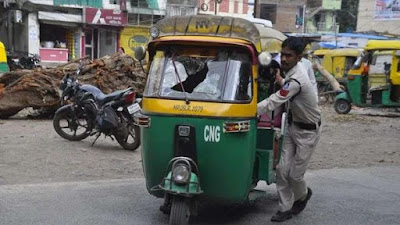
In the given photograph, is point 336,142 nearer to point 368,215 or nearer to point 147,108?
point 368,215

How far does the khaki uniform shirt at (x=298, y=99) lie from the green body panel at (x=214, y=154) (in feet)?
0.86

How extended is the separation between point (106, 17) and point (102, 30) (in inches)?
55.2

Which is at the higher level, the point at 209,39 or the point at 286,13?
the point at 286,13

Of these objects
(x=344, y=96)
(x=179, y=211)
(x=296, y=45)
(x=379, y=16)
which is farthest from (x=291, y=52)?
(x=379, y=16)

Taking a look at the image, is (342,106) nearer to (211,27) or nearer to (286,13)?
(211,27)

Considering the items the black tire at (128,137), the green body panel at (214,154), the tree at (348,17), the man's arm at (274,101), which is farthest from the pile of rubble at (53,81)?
the tree at (348,17)

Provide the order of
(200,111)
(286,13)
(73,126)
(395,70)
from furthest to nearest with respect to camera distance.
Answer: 1. (286,13)
2. (395,70)
3. (73,126)
4. (200,111)

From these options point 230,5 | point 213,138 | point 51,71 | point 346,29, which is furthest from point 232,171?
point 346,29

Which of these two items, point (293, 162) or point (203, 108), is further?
point (293, 162)

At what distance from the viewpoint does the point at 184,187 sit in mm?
4586

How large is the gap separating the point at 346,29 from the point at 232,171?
55912 mm

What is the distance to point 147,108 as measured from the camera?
194 inches

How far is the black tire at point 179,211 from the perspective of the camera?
458 cm

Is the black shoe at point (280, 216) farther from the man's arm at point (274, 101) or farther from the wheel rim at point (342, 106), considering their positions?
the wheel rim at point (342, 106)
